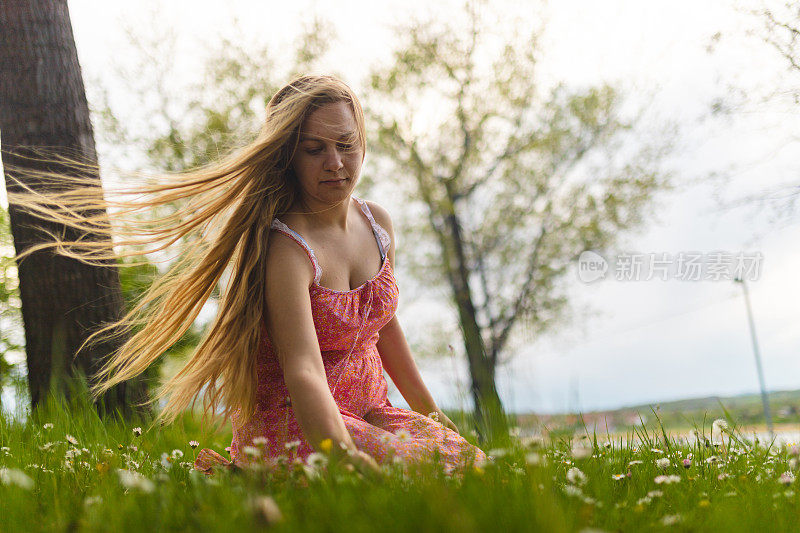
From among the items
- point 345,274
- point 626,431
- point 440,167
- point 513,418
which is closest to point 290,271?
point 345,274

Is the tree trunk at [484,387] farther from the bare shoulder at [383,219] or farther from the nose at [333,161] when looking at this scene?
the bare shoulder at [383,219]

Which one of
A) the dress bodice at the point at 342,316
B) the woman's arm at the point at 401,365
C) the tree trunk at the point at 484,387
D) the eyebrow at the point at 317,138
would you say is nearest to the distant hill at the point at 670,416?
the tree trunk at the point at 484,387

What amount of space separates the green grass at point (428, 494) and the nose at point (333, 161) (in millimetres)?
1404

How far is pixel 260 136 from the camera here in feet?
10.7

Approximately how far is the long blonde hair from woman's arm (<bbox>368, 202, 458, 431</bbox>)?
0.76 m

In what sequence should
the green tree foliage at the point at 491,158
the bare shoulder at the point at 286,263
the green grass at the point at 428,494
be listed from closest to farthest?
the green grass at the point at 428,494
the bare shoulder at the point at 286,263
the green tree foliage at the point at 491,158

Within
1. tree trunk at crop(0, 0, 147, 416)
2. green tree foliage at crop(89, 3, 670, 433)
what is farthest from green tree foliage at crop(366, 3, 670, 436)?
tree trunk at crop(0, 0, 147, 416)

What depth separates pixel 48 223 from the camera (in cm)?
481

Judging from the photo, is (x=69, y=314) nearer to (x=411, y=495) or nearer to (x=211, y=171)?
(x=211, y=171)

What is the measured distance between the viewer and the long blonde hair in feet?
A: 10.3

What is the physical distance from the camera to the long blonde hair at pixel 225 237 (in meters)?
3.14

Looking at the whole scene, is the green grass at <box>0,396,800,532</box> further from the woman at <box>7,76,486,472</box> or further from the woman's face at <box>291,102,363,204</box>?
the woman's face at <box>291,102,363,204</box>

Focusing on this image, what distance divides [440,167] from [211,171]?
1592 cm

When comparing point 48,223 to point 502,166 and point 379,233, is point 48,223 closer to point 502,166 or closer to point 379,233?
point 379,233
